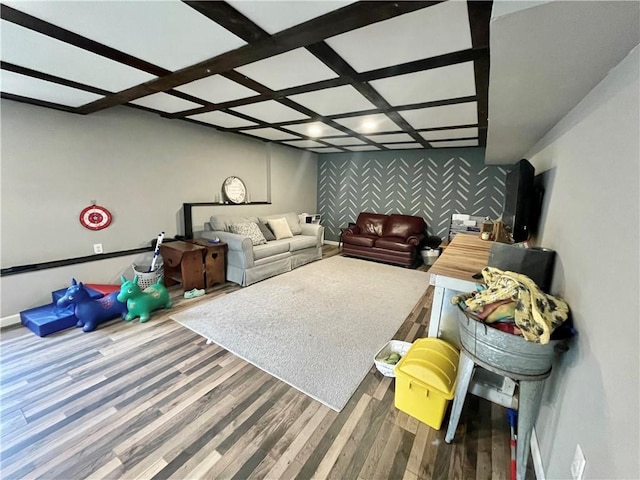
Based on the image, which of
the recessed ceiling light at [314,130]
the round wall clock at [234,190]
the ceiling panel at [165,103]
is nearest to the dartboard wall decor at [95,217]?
the ceiling panel at [165,103]

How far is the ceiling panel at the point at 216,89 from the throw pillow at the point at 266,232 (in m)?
2.18

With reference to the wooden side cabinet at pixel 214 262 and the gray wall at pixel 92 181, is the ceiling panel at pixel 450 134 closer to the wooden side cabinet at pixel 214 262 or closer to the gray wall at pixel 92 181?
the gray wall at pixel 92 181

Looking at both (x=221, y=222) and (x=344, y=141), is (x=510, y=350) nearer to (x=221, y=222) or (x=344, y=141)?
(x=221, y=222)

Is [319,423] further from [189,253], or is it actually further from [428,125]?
[428,125]

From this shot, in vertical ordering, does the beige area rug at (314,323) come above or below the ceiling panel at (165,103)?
below

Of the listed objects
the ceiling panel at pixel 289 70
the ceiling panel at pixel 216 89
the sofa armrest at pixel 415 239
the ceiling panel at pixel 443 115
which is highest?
the ceiling panel at pixel 443 115

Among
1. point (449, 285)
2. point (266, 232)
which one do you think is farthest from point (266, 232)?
point (449, 285)

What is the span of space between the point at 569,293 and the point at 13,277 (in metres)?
4.36

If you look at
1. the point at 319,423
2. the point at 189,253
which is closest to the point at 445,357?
the point at 319,423

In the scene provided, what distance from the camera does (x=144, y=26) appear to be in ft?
4.51

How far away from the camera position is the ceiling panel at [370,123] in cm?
305

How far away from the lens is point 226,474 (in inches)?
50.1

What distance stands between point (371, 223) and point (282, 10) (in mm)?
4577

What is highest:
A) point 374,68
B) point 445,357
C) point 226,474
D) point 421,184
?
point 374,68
